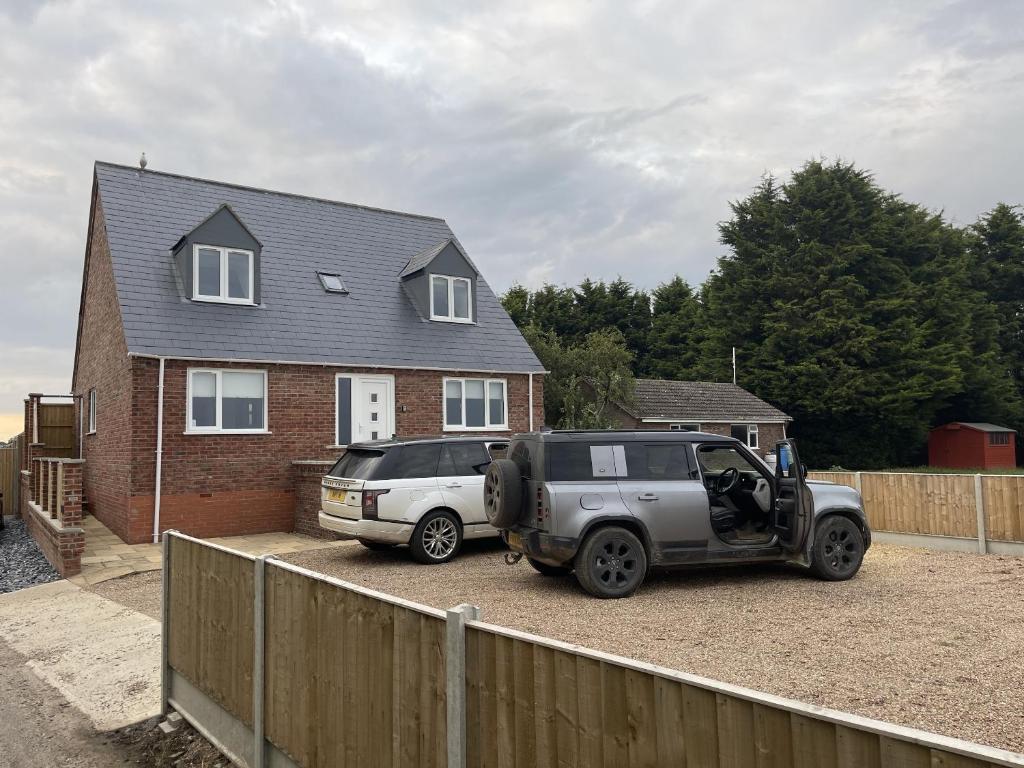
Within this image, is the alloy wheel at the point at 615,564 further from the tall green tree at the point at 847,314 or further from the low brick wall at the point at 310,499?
the tall green tree at the point at 847,314

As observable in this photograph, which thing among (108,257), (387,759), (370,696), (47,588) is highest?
(108,257)

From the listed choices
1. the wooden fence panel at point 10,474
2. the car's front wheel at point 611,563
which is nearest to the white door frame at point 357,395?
the car's front wheel at point 611,563

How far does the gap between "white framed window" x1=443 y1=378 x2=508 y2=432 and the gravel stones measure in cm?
899

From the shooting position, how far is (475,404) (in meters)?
19.3

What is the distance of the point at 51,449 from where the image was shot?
21812 millimetres

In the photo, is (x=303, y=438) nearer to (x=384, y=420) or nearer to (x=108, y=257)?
(x=384, y=420)

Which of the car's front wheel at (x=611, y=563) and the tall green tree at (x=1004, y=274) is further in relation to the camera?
the tall green tree at (x=1004, y=274)

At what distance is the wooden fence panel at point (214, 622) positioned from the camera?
4.90 meters

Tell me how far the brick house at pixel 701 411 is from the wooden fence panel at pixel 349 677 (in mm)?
→ 26624

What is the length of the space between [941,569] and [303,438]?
41.3ft

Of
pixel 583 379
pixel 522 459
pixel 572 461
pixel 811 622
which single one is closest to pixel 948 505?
pixel 811 622

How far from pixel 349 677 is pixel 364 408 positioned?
1406 centimetres

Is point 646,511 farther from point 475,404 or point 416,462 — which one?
point 475,404

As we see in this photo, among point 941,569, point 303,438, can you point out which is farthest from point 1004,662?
point 303,438
